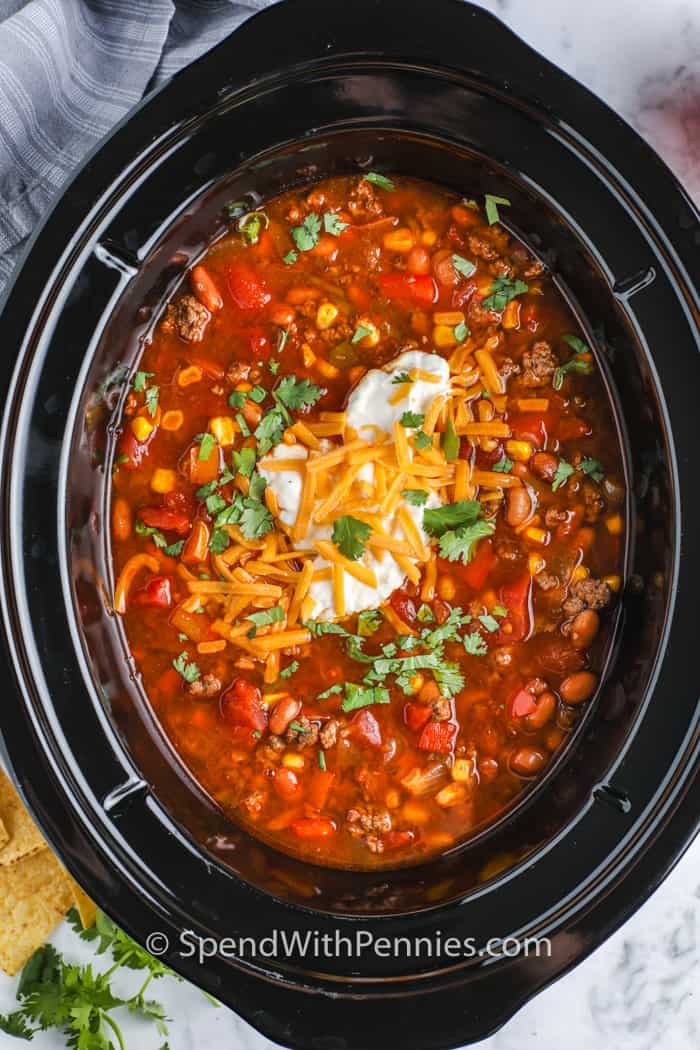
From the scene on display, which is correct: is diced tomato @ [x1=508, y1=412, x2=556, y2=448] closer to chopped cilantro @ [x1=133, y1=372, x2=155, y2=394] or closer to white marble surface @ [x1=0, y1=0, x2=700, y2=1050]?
white marble surface @ [x1=0, y1=0, x2=700, y2=1050]

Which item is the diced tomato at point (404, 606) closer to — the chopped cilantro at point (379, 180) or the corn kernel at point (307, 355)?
the corn kernel at point (307, 355)

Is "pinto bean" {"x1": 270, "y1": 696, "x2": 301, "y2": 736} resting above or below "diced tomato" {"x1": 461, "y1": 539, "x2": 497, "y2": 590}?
below

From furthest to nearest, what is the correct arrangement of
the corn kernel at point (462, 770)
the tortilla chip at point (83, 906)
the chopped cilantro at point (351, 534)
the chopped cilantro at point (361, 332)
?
1. the tortilla chip at point (83, 906)
2. the corn kernel at point (462, 770)
3. the chopped cilantro at point (361, 332)
4. the chopped cilantro at point (351, 534)

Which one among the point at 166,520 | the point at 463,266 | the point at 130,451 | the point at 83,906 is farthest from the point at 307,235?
the point at 83,906

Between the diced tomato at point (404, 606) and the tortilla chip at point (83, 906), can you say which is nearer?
the diced tomato at point (404, 606)

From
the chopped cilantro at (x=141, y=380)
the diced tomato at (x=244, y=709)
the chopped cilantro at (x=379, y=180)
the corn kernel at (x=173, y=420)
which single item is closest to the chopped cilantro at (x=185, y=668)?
the diced tomato at (x=244, y=709)

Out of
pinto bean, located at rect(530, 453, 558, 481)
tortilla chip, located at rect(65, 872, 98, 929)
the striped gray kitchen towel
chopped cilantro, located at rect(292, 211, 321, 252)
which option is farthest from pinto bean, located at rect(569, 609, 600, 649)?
the striped gray kitchen towel

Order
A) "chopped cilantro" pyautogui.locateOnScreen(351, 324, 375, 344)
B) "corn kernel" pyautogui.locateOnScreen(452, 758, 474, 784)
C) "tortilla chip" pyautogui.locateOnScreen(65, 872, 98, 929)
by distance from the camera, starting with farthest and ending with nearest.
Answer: "tortilla chip" pyautogui.locateOnScreen(65, 872, 98, 929)
"corn kernel" pyautogui.locateOnScreen(452, 758, 474, 784)
"chopped cilantro" pyautogui.locateOnScreen(351, 324, 375, 344)

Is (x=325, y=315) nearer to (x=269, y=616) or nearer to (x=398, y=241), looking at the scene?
(x=398, y=241)
